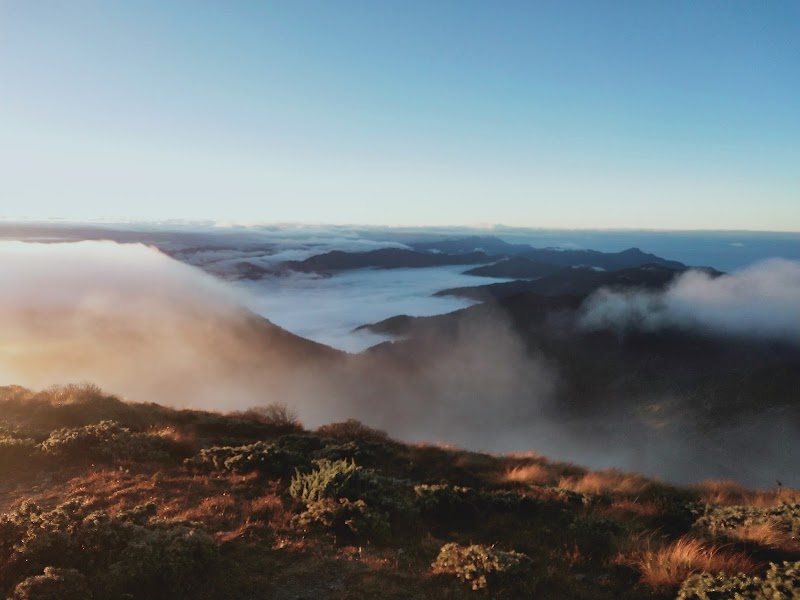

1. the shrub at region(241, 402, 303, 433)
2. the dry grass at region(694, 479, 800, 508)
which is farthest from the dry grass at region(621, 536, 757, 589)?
the shrub at region(241, 402, 303, 433)

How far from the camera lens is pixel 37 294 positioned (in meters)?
103

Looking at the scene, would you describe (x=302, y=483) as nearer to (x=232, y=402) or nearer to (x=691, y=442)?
(x=232, y=402)

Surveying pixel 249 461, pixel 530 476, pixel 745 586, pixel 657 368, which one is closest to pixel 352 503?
pixel 249 461

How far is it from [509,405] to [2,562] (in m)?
145

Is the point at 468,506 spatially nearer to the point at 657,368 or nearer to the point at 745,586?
the point at 745,586

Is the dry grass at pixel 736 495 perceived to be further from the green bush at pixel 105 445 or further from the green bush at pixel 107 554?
the green bush at pixel 105 445

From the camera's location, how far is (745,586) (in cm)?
530

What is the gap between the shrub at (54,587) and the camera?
4.72 metres

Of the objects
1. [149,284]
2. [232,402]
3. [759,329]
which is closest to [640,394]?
[759,329]

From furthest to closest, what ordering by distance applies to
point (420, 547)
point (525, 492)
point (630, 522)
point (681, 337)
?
point (681, 337) < point (525, 492) < point (630, 522) < point (420, 547)

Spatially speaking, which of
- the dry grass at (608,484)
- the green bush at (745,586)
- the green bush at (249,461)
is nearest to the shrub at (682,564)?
the green bush at (745,586)

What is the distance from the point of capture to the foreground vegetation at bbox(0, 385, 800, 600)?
554 cm

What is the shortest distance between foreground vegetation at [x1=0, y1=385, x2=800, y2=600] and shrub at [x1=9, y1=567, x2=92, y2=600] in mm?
15

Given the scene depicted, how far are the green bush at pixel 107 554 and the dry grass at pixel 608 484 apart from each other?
8189 millimetres
